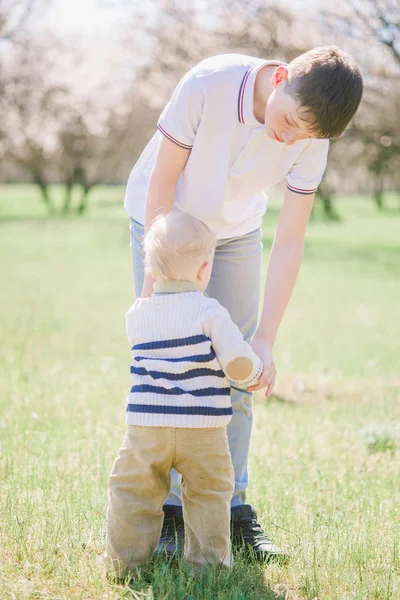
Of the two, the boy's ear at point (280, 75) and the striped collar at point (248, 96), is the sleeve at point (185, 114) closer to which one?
the striped collar at point (248, 96)

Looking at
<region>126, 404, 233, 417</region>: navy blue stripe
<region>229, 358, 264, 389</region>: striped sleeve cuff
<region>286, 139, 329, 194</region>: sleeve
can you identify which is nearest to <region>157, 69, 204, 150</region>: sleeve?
<region>286, 139, 329, 194</region>: sleeve

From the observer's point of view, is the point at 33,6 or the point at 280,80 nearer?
the point at 280,80

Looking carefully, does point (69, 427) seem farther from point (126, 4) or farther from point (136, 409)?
point (126, 4)

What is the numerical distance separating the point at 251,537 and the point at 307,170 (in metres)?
1.45

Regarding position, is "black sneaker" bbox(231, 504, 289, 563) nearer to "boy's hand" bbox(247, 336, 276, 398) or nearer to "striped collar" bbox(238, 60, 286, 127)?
"boy's hand" bbox(247, 336, 276, 398)

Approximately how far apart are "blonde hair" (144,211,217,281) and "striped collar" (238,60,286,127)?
0.47 metres

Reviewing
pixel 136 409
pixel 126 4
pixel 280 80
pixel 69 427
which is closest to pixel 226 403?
pixel 136 409

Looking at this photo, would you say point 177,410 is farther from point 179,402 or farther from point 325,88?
point 325,88

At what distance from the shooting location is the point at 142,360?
272 centimetres

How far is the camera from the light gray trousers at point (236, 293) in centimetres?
329

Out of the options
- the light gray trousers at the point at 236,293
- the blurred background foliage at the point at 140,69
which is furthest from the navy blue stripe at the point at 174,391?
the blurred background foliage at the point at 140,69

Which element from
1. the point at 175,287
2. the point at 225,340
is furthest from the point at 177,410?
the point at 175,287

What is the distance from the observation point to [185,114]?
2865mm

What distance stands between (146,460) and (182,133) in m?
1.17
